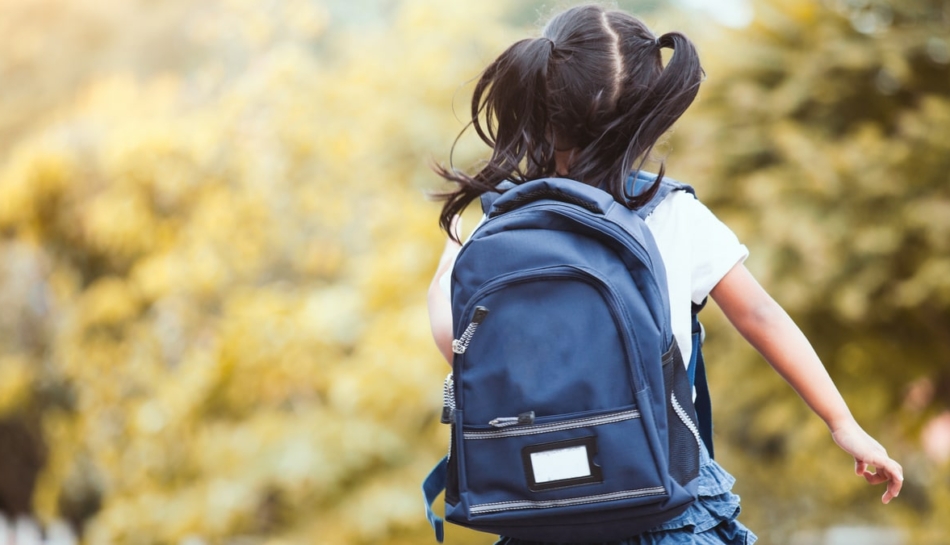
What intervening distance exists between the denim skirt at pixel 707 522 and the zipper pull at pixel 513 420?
19 cm

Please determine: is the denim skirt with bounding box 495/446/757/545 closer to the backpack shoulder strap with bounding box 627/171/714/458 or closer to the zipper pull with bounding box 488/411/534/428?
the backpack shoulder strap with bounding box 627/171/714/458

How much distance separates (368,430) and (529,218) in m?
3.27

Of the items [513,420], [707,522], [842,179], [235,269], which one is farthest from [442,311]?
[235,269]

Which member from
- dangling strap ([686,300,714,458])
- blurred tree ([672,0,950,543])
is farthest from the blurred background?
dangling strap ([686,300,714,458])

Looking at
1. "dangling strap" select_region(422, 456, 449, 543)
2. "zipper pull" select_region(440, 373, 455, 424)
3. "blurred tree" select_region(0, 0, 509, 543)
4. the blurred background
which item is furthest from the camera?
"blurred tree" select_region(0, 0, 509, 543)

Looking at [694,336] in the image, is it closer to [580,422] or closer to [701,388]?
[701,388]

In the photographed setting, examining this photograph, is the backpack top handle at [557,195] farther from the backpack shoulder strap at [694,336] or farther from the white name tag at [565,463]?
the white name tag at [565,463]

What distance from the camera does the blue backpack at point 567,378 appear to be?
1.02m

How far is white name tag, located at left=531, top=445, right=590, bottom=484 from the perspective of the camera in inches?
40.2

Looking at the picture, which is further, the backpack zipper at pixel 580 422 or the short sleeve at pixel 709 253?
the short sleeve at pixel 709 253

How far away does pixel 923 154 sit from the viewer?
2.96 metres

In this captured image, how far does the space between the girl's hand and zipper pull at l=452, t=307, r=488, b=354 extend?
472 millimetres

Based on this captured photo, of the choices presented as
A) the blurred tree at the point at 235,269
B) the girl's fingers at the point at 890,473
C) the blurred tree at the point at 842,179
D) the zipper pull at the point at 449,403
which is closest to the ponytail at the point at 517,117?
the zipper pull at the point at 449,403

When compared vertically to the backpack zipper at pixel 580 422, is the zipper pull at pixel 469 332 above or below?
above
